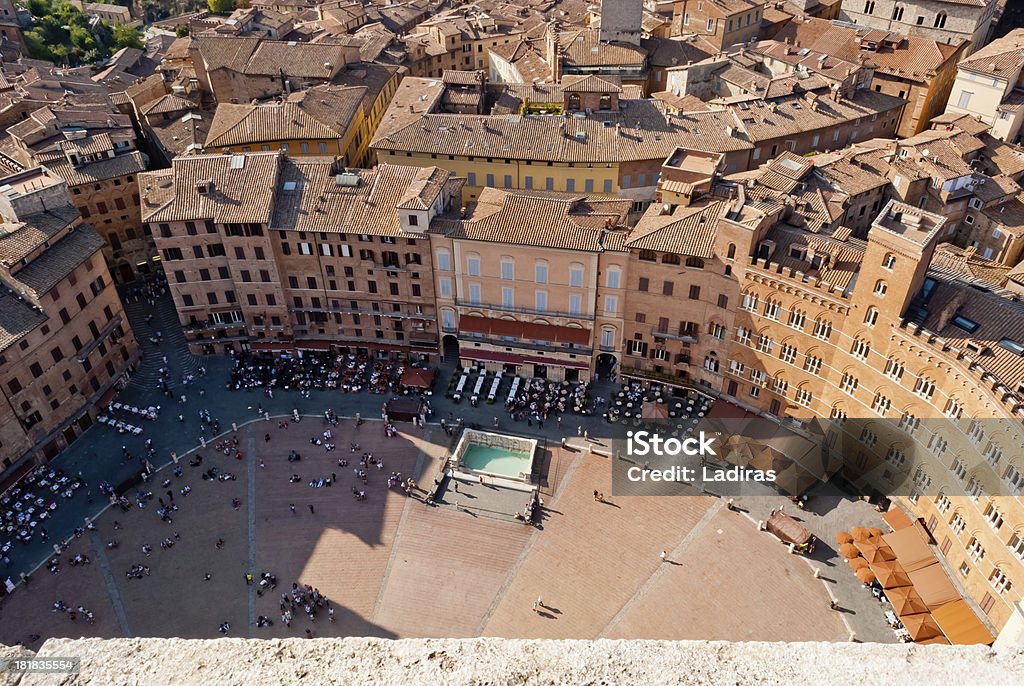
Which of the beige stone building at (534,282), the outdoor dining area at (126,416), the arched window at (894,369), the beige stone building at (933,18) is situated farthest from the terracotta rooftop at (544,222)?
the beige stone building at (933,18)

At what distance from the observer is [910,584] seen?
52.6 m

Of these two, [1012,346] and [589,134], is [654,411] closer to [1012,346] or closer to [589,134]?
[1012,346]

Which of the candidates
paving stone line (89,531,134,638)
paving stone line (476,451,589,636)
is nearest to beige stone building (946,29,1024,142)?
paving stone line (476,451,589,636)

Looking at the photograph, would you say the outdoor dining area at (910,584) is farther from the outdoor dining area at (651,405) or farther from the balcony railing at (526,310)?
the balcony railing at (526,310)

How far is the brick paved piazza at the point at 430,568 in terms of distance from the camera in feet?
177

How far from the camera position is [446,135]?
8219 centimetres

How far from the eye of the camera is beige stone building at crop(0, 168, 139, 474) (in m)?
63.4

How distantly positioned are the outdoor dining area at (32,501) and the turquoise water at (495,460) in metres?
35.4

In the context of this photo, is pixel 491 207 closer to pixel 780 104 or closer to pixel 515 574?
pixel 515 574

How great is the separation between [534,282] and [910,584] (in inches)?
1548

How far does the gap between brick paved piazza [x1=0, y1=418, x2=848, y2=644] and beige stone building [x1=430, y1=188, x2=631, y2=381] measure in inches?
491

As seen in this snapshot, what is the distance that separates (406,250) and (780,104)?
51.3m

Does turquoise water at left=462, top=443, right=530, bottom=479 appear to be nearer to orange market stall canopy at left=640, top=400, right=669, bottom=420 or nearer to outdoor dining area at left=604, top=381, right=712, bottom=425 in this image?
outdoor dining area at left=604, top=381, right=712, bottom=425

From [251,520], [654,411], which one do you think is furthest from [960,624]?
[251,520]
